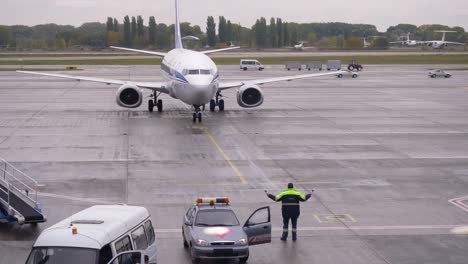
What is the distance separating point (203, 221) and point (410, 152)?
18145mm

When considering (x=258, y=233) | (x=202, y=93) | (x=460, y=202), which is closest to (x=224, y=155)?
(x=202, y=93)

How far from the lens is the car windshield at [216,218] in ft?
58.7

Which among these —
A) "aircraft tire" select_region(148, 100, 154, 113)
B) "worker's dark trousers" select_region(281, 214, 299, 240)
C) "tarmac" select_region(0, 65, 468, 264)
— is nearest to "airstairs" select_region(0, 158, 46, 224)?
"tarmac" select_region(0, 65, 468, 264)

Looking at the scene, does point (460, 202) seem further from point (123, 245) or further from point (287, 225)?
point (123, 245)

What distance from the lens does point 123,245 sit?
14.5 meters

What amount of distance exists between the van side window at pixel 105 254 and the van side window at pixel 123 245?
0.93 ft

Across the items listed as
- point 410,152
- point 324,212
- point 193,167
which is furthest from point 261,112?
point 324,212

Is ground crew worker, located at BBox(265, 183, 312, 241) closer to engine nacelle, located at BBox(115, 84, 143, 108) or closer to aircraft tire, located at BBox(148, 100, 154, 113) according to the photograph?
engine nacelle, located at BBox(115, 84, 143, 108)

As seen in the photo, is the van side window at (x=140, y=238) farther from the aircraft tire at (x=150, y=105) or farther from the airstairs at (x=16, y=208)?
the aircraft tire at (x=150, y=105)

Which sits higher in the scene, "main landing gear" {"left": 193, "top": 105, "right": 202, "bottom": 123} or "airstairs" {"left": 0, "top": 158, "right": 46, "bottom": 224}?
"airstairs" {"left": 0, "top": 158, "right": 46, "bottom": 224}

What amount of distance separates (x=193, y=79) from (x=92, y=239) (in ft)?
98.0

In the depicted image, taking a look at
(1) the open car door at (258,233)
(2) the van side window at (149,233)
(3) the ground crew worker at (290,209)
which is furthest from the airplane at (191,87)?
(2) the van side window at (149,233)

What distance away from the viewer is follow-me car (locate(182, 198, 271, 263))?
16.8 meters

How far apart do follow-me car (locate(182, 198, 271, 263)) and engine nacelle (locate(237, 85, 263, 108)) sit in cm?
2990
